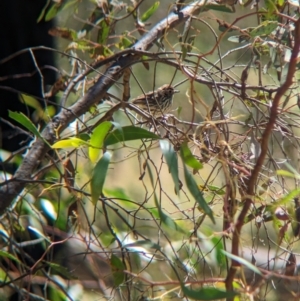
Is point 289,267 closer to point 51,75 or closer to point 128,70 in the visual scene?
point 128,70

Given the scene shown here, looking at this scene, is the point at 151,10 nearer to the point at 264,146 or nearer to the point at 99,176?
the point at 99,176

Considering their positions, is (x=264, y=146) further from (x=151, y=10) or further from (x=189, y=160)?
(x=151, y=10)

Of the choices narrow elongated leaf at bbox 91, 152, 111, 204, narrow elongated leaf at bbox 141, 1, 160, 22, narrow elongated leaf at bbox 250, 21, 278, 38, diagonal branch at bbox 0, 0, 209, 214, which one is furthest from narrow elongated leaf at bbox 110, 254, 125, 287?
narrow elongated leaf at bbox 141, 1, 160, 22

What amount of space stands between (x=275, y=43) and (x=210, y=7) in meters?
0.14

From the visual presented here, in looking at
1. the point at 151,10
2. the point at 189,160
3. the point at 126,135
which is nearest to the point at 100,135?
the point at 126,135

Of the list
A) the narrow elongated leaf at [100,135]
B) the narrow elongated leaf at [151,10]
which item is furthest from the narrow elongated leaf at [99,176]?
the narrow elongated leaf at [151,10]

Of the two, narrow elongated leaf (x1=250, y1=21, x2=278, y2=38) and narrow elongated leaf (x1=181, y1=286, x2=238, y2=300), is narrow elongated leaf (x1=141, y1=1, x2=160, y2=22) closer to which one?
narrow elongated leaf (x1=250, y1=21, x2=278, y2=38)

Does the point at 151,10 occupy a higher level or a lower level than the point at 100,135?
higher

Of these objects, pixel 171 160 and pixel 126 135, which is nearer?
pixel 171 160

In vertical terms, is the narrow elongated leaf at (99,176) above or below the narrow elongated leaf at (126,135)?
below

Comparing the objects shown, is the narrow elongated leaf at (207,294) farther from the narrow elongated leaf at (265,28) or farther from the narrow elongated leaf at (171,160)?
the narrow elongated leaf at (265,28)

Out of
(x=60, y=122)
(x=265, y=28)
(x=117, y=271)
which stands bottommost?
(x=117, y=271)

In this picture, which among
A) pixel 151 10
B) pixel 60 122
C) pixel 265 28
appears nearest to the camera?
pixel 265 28

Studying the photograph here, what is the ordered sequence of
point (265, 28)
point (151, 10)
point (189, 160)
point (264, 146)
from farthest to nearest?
point (151, 10) < point (265, 28) < point (189, 160) < point (264, 146)
